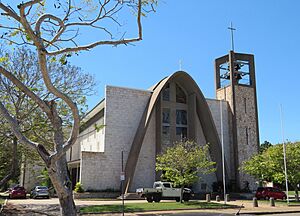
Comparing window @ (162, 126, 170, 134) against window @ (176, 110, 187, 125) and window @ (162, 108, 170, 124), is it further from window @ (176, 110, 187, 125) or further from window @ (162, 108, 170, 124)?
window @ (176, 110, 187, 125)

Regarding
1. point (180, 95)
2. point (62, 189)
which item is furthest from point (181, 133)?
point (62, 189)

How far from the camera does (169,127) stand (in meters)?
40.9

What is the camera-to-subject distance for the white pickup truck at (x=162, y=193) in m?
29.1

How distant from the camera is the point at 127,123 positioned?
3881 centimetres

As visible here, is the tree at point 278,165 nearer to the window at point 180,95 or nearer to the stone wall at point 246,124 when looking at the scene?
the stone wall at point 246,124

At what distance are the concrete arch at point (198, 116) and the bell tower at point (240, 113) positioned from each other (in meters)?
2.62

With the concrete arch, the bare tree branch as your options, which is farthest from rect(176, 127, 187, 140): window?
the bare tree branch

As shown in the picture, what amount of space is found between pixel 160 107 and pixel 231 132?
32.4ft

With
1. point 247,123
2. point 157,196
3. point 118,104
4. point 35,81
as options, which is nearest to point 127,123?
point 118,104

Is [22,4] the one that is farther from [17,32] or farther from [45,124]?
[45,124]

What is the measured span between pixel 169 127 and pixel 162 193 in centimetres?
1259

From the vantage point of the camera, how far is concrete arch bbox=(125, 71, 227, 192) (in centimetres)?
3681

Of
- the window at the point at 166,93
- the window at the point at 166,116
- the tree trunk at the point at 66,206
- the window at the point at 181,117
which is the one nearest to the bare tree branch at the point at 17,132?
the tree trunk at the point at 66,206

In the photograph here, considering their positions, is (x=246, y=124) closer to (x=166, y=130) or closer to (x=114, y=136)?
(x=166, y=130)
